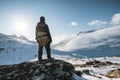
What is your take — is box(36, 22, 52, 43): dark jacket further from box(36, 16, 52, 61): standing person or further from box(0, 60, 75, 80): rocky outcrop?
box(0, 60, 75, 80): rocky outcrop

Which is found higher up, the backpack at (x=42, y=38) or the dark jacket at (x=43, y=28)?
the dark jacket at (x=43, y=28)

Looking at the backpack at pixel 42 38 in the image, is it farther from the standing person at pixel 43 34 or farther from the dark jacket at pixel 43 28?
the dark jacket at pixel 43 28

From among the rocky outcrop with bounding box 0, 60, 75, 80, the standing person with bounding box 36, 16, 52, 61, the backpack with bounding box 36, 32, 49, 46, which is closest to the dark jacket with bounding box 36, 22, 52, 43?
the standing person with bounding box 36, 16, 52, 61

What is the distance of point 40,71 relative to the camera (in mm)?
15227

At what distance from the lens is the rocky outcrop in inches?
576

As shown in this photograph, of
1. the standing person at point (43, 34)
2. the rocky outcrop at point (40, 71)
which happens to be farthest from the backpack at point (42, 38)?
the rocky outcrop at point (40, 71)

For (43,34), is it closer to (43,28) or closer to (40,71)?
(43,28)

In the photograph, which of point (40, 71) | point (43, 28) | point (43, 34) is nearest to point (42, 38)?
point (43, 34)

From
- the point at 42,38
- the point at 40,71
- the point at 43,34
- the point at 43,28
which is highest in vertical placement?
the point at 43,28

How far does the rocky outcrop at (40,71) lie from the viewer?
14.6m

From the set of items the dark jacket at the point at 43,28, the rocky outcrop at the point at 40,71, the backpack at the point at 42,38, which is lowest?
the rocky outcrop at the point at 40,71

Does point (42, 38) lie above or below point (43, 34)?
below

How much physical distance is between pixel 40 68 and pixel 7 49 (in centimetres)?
5857

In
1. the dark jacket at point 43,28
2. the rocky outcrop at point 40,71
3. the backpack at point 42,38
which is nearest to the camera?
the rocky outcrop at point 40,71
